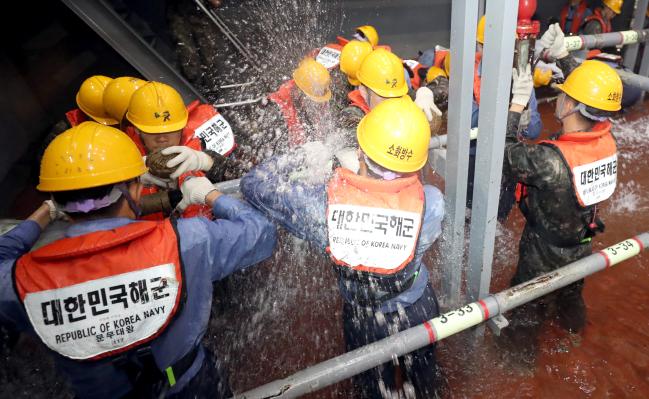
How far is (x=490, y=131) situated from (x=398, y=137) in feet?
1.44

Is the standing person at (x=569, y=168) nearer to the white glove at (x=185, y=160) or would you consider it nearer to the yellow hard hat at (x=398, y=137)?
the yellow hard hat at (x=398, y=137)

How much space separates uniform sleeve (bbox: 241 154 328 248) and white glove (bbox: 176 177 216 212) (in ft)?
0.67

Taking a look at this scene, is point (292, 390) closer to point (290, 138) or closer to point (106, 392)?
point (106, 392)

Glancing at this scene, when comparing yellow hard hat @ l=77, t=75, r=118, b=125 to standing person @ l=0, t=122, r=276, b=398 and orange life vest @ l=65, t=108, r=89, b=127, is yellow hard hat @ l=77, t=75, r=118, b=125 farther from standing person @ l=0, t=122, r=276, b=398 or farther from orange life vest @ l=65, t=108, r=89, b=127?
standing person @ l=0, t=122, r=276, b=398

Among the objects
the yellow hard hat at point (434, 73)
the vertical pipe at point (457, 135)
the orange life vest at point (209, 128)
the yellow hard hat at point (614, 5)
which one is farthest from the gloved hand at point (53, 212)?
the yellow hard hat at point (614, 5)

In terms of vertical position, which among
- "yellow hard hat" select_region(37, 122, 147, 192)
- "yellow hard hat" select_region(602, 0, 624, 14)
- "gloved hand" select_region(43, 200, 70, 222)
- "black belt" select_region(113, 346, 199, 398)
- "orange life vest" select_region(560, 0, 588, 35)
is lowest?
"orange life vest" select_region(560, 0, 588, 35)

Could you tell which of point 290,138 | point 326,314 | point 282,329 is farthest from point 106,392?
point 290,138

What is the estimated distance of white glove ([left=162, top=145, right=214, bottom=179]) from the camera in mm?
2223

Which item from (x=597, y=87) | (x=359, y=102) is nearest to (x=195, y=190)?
(x=359, y=102)

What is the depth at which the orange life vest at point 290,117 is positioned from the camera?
4.13 meters

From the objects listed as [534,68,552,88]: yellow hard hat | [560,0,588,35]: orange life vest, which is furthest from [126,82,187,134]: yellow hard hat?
[560,0,588,35]: orange life vest

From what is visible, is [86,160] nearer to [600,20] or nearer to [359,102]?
[359,102]

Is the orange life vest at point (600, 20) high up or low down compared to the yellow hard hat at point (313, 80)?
down

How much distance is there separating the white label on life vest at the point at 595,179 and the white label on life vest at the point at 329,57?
3.38 metres
